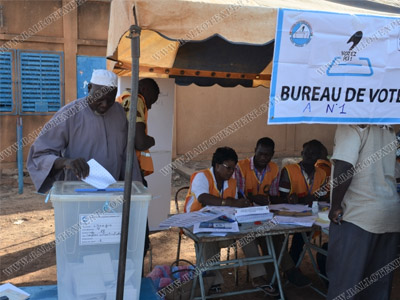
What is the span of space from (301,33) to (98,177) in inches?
54.0

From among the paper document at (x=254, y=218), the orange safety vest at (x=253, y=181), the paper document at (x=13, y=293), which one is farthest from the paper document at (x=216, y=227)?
the paper document at (x=13, y=293)

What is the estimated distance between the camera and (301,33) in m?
2.52

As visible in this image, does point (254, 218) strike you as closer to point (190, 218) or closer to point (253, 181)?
point (190, 218)

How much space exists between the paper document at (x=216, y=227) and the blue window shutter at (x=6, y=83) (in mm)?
6474

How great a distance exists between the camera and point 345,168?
265 centimetres

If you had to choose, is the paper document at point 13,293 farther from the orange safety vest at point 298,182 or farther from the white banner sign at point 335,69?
the orange safety vest at point 298,182

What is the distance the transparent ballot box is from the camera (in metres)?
2.06

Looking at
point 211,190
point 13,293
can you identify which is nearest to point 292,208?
point 211,190

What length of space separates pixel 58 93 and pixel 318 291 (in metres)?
6.55

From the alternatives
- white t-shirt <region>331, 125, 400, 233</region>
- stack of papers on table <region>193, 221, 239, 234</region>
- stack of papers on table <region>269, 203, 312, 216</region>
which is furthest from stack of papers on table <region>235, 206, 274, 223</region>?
white t-shirt <region>331, 125, 400, 233</region>

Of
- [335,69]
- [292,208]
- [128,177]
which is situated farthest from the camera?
[292,208]

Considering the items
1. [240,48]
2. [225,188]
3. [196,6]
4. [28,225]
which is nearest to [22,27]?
[28,225]

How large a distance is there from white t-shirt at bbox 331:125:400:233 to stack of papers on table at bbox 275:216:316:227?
630 mm

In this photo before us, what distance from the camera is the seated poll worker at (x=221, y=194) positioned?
3760 millimetres
